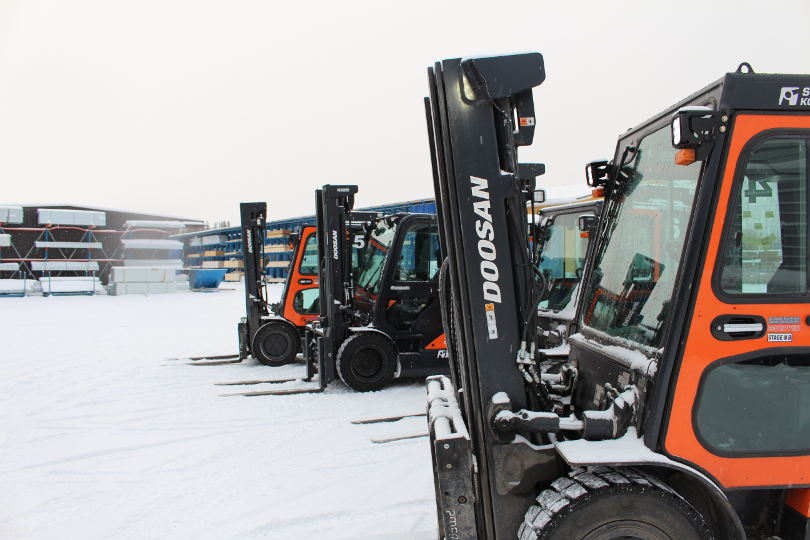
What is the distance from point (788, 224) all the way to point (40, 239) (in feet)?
99.3

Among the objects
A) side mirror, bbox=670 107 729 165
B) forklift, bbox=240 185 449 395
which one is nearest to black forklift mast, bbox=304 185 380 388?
forklift, bbox=240 185 449 395

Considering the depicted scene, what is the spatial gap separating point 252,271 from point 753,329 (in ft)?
26.6

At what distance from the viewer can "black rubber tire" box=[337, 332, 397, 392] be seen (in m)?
6.62

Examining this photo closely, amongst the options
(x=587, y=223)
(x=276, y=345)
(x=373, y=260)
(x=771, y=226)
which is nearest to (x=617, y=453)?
(x=771, y=226)

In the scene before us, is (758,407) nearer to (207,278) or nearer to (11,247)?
(207,278)

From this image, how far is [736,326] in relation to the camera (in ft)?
6.61

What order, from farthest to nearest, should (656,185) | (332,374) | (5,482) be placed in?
(332,374), (5,482), (656,185)

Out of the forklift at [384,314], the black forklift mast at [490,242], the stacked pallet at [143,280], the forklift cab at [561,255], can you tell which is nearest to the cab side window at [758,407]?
the black forklift mast at [490,242]

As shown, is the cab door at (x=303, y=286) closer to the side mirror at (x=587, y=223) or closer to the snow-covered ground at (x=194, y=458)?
the snow-covered ground at (x=194, y=458)

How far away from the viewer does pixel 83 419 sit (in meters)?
5.44

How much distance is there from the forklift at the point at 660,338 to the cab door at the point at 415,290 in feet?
14.5

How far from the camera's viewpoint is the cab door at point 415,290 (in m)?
6.85

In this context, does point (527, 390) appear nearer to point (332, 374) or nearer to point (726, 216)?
point (726, 216)

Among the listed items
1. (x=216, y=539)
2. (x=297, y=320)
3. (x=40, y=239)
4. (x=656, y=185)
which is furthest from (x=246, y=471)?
(x=40, y=239)
